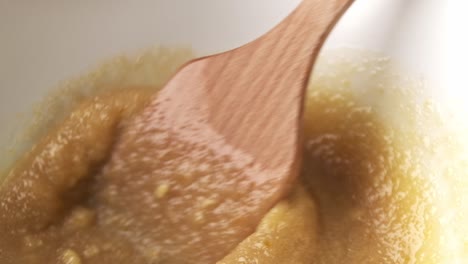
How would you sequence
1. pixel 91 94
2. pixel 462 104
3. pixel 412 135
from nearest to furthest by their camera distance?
1. pixel 462 104
2. pixel 412 135
3. pixel 91 94

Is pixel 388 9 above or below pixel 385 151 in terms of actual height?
above

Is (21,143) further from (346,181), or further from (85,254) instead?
(346,181)

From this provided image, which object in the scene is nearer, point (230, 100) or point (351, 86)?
point (230, 100)

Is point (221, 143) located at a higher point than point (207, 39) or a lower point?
lower

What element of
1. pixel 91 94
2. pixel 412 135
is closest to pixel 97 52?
pixel 91 94

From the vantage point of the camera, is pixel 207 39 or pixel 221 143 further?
pixel 207 39

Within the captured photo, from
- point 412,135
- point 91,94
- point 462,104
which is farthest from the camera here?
point 91,94

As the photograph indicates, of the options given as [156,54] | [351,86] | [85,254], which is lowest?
[85,254]
